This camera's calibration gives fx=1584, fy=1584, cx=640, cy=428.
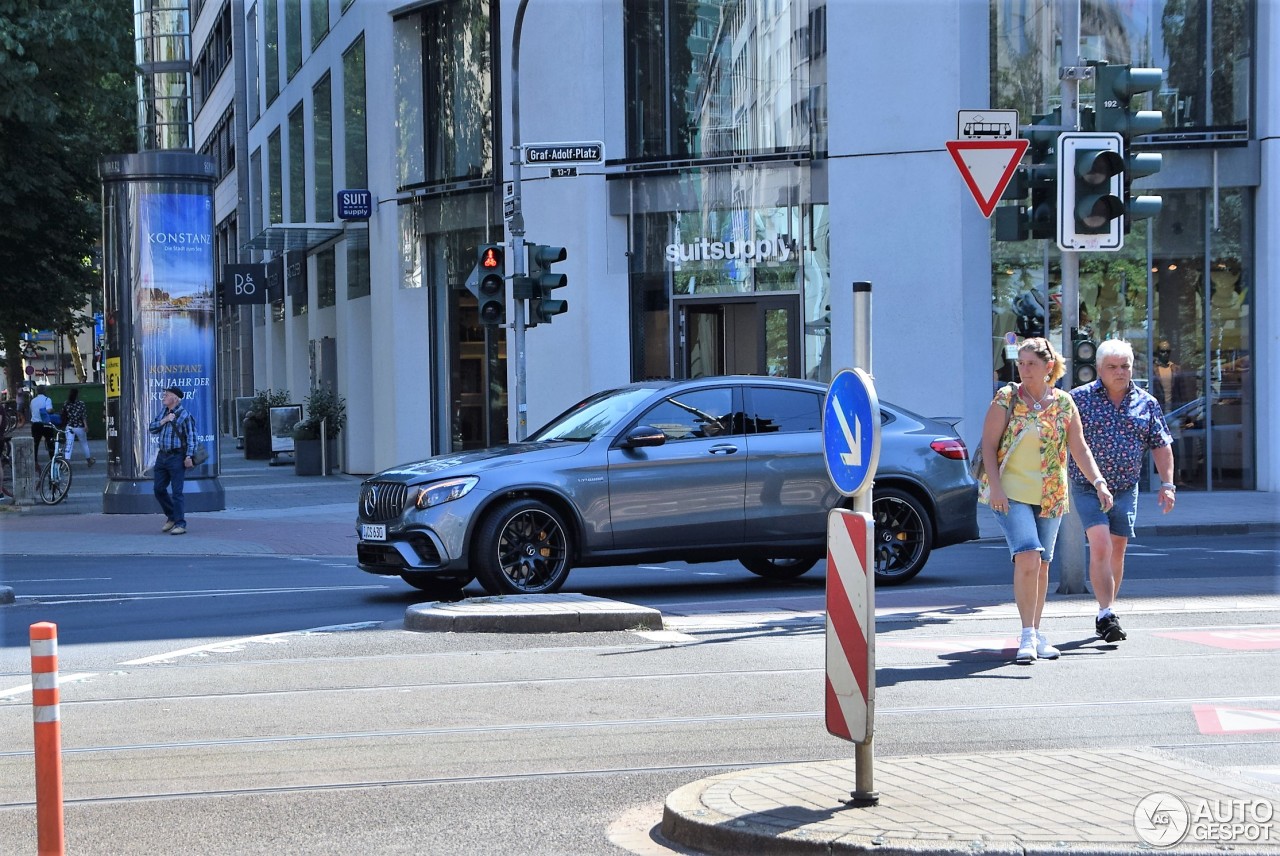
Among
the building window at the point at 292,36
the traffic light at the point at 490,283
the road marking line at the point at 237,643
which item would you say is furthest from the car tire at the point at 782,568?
the building window at the point at 292,36

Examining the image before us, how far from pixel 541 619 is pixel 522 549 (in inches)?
58.3

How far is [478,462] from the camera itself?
11.6 meters

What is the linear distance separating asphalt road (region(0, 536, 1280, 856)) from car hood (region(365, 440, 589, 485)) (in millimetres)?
1029

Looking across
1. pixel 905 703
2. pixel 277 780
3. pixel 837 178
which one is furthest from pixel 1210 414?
pixel 277 780

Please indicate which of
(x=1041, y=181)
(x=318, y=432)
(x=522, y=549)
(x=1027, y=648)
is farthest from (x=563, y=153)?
(x=318, y=432)

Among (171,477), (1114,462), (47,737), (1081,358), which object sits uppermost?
(1081,358)

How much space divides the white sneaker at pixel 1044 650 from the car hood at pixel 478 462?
4.06m

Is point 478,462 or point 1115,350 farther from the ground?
point 1115,350

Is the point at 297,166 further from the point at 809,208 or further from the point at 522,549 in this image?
the point at 522,549

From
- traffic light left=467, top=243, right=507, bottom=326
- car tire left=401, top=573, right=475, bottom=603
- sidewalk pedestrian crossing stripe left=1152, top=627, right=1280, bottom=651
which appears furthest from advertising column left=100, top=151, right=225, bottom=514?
sidewalk pedestrian crossing stripe left=1152, top=627, right=1280, bottom=651

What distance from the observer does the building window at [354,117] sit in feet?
95.9

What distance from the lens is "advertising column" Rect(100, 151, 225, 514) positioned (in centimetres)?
2248

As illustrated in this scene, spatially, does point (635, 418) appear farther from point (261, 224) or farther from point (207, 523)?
point (261, 224)

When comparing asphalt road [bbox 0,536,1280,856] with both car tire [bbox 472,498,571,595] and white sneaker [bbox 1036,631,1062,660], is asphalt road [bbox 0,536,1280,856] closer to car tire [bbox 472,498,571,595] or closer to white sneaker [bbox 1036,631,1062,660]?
white sneaker [bbox 1036,631,1062,660]
